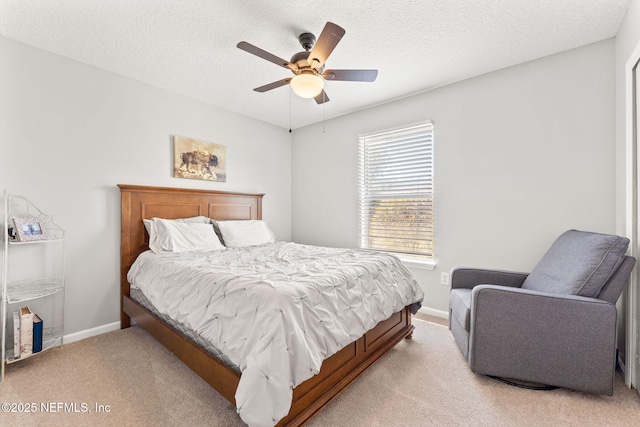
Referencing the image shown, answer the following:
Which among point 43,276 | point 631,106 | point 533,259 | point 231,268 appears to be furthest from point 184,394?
point 631,106

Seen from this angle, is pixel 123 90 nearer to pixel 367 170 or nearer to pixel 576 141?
pixel 367 170

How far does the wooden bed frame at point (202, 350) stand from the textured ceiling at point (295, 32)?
1281 mm

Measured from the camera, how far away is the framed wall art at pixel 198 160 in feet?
10.6

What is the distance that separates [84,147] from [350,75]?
8.20ft

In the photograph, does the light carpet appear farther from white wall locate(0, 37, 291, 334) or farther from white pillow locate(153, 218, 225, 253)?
white pillow locate(153, 218, 225, 253)

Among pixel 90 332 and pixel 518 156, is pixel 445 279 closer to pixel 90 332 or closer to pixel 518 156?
pixel 518 156

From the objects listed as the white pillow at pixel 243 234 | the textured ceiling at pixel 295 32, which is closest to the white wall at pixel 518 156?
the textured ceiling at pixel 295 32

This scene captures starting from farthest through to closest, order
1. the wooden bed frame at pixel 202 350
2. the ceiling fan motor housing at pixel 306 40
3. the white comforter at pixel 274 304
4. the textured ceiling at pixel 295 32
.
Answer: the ceiling fan motor housing at pixel 306 40, the textured ceiling at pixel 295 32, the wooden bed frame at pixel 202 350, the white comforter at pixel 274 304

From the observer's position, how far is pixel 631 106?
1898 mm

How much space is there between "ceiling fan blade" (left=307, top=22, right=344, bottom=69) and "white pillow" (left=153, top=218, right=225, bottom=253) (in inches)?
78.7

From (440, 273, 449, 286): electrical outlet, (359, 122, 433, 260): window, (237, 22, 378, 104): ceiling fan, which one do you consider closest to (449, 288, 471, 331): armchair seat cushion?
(440, 273, 449, 286): electrical outlet

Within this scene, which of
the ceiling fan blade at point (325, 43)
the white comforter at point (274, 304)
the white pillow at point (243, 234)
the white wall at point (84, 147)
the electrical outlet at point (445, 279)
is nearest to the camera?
the white comforter at point (274, 304)

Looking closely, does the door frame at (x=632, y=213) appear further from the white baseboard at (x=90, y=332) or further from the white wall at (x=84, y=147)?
the white baseboard at (x=90, y=332)

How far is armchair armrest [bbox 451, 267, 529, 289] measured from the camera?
2311 mm
